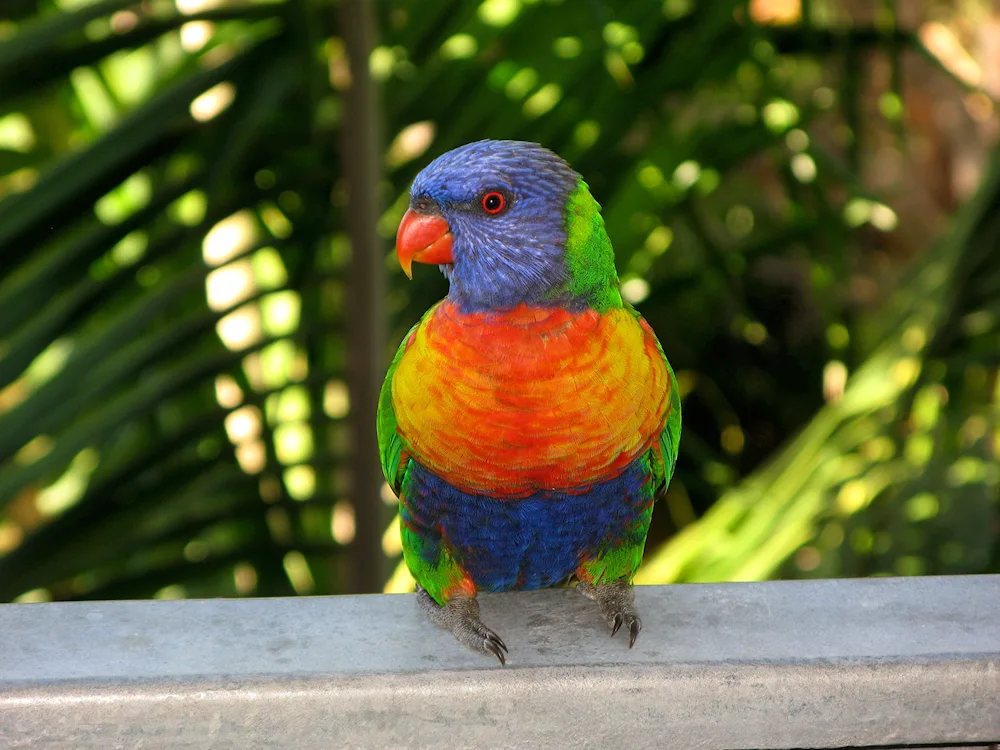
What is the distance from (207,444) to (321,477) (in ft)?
0.52

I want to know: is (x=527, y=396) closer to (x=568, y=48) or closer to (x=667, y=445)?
(x=667, y=445)

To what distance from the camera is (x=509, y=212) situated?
815mm

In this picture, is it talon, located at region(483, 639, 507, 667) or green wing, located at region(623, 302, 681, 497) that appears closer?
talon, located at region(483, 639, 507, 667)

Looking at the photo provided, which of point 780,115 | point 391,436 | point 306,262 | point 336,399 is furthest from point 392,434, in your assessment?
point 780,115

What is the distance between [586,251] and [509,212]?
0.07 m

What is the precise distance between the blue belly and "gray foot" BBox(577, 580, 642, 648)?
1.1 inches

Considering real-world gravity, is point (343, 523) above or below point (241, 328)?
below

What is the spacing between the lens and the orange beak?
2.73ft

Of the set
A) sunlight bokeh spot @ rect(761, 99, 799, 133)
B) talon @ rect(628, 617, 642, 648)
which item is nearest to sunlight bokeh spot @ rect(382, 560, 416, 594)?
talon @ rect(628, 617, 642, 648)

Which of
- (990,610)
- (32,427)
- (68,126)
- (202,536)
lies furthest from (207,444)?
(990,610)

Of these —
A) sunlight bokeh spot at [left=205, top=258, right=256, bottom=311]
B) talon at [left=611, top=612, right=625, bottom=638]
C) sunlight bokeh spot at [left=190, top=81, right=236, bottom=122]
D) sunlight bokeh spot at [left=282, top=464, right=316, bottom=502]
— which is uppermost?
sunlight bokeh spot at [left=190, top=81, right=236, bottom=122]

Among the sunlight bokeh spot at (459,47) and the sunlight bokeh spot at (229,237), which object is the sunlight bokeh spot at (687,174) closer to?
the sunlight bokeh spot at (459,47)

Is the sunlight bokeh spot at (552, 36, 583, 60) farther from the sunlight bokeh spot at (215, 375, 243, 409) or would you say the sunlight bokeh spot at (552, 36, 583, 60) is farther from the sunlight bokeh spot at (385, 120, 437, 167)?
the sunlight bokeh spot at (215, 375, 243, 409)

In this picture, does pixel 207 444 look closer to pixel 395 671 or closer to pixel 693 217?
pixel 395 671
